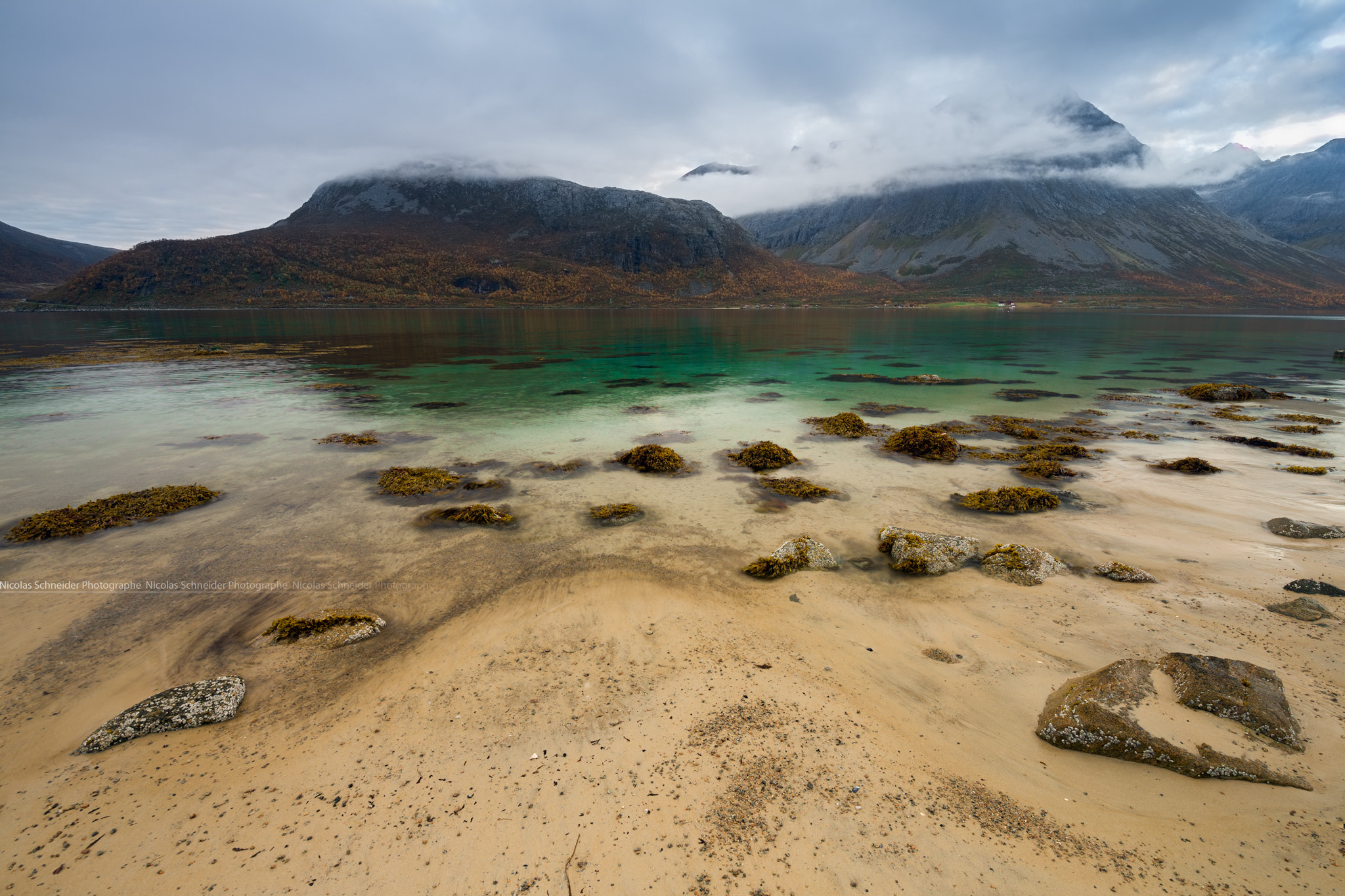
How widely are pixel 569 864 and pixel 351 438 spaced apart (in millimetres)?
16608

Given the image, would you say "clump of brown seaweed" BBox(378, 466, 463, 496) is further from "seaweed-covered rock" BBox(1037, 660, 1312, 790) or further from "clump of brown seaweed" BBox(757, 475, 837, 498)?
"seaweed-covered rock" BBox(1037, 660, 1312, 790)

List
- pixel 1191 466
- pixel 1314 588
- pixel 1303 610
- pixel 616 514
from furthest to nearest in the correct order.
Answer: pixel 1191 466 → pixel 616 514 → pixel 1314 588 → pixel 1303 610

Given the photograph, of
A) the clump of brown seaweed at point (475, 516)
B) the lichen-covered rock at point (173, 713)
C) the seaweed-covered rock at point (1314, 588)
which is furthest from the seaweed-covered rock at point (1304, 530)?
the lichen-covered rock at point (173, 713)

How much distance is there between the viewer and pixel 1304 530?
31.4 feet

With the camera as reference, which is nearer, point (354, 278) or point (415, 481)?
point (415, 481)

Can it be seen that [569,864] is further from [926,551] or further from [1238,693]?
[926,551]

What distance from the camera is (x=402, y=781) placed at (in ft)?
15.2

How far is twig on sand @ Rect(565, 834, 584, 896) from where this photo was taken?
3.70 meters

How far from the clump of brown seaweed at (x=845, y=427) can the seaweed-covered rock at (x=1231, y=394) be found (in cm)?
1893

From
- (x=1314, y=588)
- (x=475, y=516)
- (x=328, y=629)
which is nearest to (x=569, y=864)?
(x=328, y=629)

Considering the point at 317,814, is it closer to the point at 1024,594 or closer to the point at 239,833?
the point at 239,833

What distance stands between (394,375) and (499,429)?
1715 cm

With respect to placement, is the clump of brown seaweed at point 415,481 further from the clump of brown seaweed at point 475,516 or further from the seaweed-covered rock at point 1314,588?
the seaweed-covered rock at point 1314,588

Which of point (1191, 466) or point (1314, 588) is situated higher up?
point (1191, 466)
